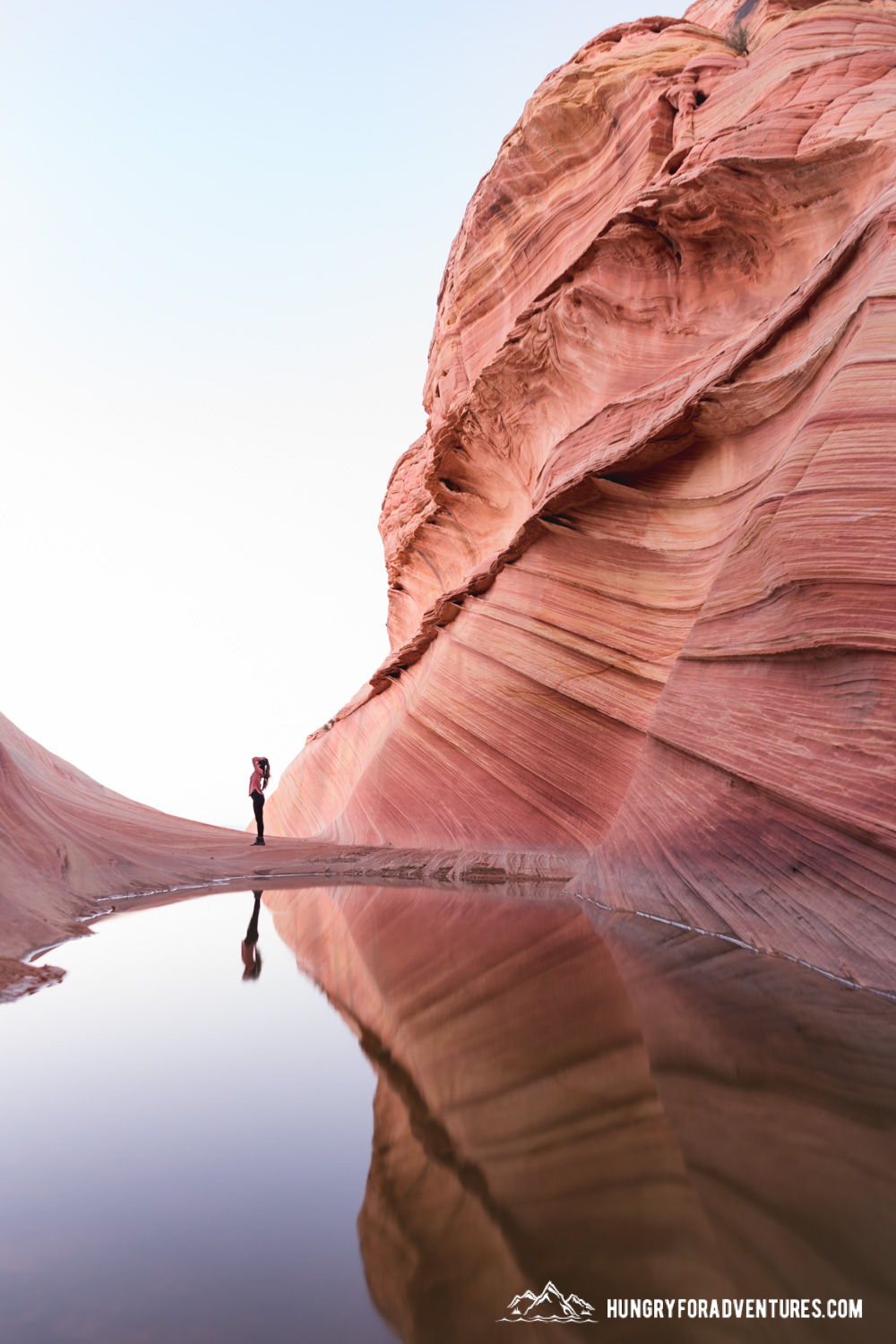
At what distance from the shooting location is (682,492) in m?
7.18

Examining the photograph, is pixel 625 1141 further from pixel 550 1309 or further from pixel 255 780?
pixel 255 780

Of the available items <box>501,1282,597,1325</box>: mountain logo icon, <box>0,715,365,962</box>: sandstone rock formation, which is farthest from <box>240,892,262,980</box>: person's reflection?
<box>501,1282,597,1325</box>: mountain logo icon

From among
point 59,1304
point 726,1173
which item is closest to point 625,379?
point 726,1173

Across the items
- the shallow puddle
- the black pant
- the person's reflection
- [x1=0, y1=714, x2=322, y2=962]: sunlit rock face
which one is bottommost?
the shallow puddle

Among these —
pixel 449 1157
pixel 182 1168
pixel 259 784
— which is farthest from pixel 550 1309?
pixel 259 784

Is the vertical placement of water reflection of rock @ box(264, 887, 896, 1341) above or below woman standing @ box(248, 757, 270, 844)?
below

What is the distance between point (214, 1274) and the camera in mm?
1374

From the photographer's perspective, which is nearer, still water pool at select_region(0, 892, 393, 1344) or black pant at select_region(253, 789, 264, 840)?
still water pool at select_region(0, 892, 393, 1344)

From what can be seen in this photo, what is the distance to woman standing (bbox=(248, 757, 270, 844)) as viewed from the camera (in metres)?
10.8

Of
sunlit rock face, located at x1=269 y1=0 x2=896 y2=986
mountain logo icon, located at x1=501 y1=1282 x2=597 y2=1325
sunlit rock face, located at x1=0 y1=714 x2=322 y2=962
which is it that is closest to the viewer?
mountain logo icon, located at x1=501 y1=1282 x2=597 y2=1325

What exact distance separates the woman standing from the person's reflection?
16.3ft

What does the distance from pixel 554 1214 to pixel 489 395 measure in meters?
10.0

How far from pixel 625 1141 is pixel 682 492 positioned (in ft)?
20.7

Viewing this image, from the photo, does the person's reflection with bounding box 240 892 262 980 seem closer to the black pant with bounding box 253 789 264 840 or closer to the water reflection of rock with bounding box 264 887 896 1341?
the water reflection of rock with bounding box 264 887 896 1341
